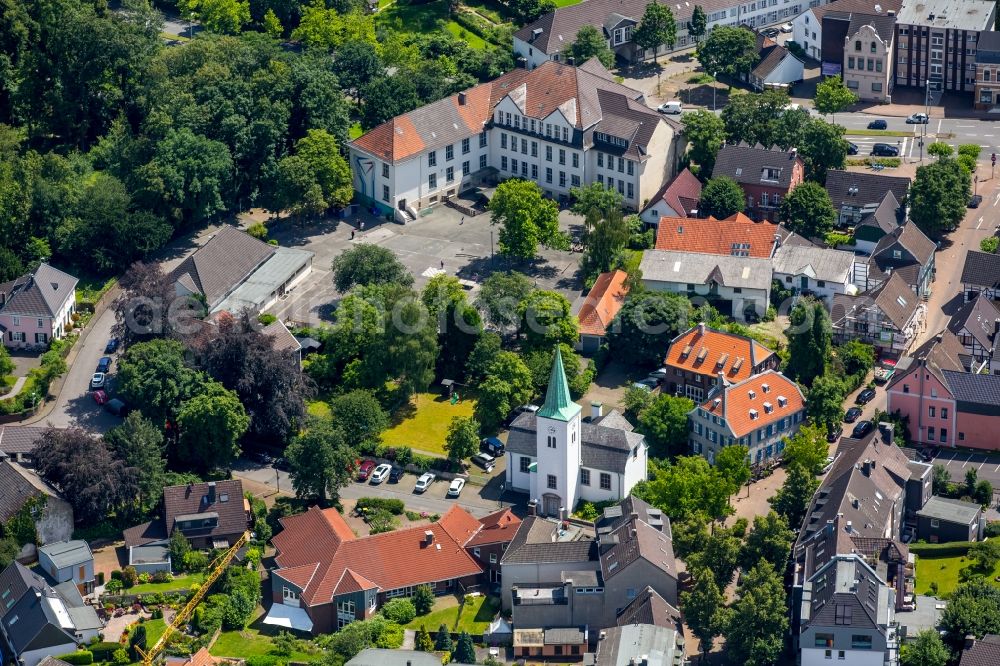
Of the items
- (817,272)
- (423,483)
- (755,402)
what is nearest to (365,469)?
(423,483)

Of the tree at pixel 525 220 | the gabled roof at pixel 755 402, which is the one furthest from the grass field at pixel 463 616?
the tree at pixel 525 220

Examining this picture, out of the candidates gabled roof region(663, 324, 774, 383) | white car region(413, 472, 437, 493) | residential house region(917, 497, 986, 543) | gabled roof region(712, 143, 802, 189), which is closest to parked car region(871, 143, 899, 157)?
gabled roof region(712, 143, 802, 189)

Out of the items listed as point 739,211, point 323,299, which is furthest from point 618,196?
point 323,299

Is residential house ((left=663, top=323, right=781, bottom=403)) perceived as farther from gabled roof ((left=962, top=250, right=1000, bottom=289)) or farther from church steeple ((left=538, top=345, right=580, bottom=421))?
gabled roof ((left=962, top=250, right=1000, bottom=289))

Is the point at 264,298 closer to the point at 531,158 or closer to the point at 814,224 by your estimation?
the point at 531,158

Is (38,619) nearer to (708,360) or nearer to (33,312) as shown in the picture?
(33,312)

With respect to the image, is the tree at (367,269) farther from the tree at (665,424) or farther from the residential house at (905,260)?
the residential house at (905,260)
